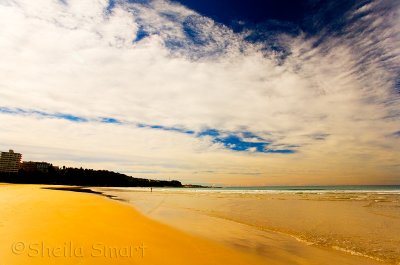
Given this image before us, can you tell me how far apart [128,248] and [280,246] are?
475 centimetres

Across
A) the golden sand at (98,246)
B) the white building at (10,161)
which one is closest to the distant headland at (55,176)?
the white building at (10,161)

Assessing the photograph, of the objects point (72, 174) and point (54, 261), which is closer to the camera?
point (54, 261)

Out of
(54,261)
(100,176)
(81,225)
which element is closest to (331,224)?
(81,225)

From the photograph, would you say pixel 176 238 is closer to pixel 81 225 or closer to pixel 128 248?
pixel 128 248

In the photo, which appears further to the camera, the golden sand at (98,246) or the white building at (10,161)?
the white building at (10,161)

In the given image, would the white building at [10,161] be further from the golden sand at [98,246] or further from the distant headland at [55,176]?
the golden sand at [98,246]

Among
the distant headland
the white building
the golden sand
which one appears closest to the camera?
the golden sand

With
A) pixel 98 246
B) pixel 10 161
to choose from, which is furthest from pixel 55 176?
pixel 98 246

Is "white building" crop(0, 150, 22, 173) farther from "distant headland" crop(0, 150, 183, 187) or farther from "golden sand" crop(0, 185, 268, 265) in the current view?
"golden sand" crop(0, 185, 268, 265)

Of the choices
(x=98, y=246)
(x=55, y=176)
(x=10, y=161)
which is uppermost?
(x=10, y=161)

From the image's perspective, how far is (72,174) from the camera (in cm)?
13638

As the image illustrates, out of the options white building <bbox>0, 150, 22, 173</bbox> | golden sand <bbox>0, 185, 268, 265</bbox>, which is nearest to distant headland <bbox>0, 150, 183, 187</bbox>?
white building <bbox>0, 150, 22, 173</bbox>

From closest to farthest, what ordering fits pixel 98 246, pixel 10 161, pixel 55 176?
pixel 98 246 < pixel 55 176 < pixel 10 161

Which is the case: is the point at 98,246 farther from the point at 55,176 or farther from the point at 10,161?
the point at 10,161
